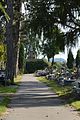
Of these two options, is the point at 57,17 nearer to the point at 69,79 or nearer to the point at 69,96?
the point at 69,96

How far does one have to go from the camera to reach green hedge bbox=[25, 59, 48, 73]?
426 feet

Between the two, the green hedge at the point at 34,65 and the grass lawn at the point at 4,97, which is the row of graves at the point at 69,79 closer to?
the grass lawn at the point at 4,97

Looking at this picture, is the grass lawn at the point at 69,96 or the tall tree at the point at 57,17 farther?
the tall tree at the point at 57,17

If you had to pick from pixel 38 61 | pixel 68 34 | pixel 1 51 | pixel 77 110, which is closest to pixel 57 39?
pixel 68 34

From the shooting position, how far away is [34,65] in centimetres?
13112

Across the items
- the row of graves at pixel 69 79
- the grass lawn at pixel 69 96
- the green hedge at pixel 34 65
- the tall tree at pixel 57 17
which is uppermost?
the tall tree at pixel 57 17

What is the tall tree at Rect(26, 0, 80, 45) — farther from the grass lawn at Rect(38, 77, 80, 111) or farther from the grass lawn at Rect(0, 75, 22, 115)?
the grass lawn at Rect(0, 75, 22, 115)

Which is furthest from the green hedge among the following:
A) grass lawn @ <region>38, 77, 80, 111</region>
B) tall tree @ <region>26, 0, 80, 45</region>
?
tall tree @ <region>26, 0, 80, 45</region>

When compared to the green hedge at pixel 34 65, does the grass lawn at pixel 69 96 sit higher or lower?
higher

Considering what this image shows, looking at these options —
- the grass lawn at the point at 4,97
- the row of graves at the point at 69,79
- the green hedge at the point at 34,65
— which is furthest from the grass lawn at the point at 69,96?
the green hedge at the point at 34,65

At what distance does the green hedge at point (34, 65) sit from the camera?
12975cm

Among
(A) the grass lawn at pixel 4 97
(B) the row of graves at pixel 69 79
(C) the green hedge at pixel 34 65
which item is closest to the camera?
(A) the grass lawn at pixel 4 97

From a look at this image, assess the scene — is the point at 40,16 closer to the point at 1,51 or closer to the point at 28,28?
the point at 28,28

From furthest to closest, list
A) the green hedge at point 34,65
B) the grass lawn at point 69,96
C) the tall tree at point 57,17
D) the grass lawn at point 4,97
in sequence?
the green hedge at point 34,65 → the tall tree at point 57,17 → the grass lawn at point 69,96 → the grass lawn at point 4,97
